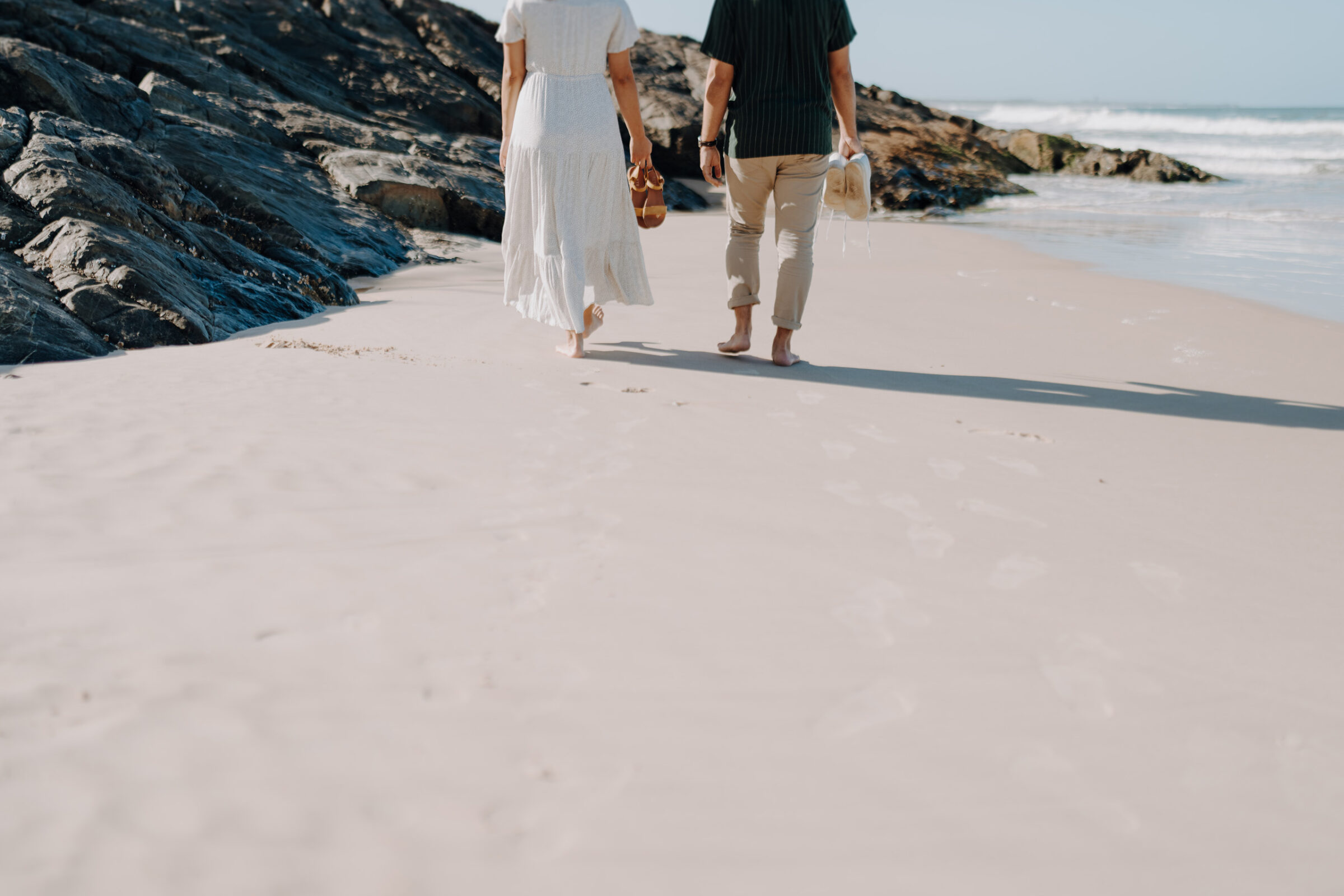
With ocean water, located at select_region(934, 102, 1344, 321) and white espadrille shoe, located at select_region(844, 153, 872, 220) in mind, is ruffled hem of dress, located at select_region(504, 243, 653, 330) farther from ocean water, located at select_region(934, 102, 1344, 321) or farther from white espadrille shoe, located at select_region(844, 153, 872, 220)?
ocean water, located at select_region(934, 102, 1344, 321)

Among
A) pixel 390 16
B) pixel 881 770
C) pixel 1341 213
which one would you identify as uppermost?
pixel 390 16

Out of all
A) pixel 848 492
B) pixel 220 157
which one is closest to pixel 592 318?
pixel 848 492

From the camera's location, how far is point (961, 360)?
4711mm

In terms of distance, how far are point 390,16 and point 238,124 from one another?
22.9ft

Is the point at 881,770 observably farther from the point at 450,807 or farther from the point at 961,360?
the point at 961,360

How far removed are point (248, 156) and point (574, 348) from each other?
4999 mm

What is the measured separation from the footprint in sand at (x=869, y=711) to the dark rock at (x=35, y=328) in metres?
3.36

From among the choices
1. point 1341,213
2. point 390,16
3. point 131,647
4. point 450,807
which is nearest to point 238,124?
point 390,16

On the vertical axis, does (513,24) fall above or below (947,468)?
above

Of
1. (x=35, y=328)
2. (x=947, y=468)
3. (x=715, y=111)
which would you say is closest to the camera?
(x=947, y=468)

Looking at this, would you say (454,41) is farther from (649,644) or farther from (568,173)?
(649,644)

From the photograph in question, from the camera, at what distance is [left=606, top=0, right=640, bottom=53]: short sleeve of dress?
4.10 m

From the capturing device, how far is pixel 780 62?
4180 mm

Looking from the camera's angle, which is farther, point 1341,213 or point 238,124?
point 1341,213
